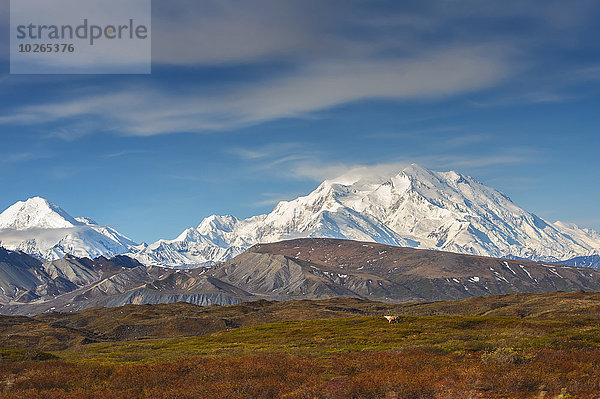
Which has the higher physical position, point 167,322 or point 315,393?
point 315,393

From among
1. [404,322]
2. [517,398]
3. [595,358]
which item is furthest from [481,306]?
[517,398]

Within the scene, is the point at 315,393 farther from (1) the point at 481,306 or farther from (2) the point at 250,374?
(1) the point at 481,306

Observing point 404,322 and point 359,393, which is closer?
point 359,393

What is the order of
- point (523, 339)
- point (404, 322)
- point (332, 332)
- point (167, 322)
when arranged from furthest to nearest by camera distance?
point (167, 322), point (404, 322), point (332, 332), point (523, 339)

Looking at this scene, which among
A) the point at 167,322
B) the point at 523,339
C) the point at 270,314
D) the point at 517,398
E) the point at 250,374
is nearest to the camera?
the point at 517,398

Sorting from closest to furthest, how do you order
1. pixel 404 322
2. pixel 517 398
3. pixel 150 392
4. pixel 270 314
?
pixel 517 398
pixel 150 392
pixel 404 322
pixel 270 314

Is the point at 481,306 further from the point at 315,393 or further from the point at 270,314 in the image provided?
the point at 315,393

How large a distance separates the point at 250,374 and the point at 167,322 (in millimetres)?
147780

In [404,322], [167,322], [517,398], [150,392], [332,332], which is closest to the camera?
[517,398]

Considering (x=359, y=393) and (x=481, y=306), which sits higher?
(x=359, y=393)

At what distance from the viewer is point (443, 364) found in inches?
1677

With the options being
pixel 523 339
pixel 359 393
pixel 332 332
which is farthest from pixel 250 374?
pixel 332 332

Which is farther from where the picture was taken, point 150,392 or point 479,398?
point 150,392

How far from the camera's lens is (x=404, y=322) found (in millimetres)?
97000
